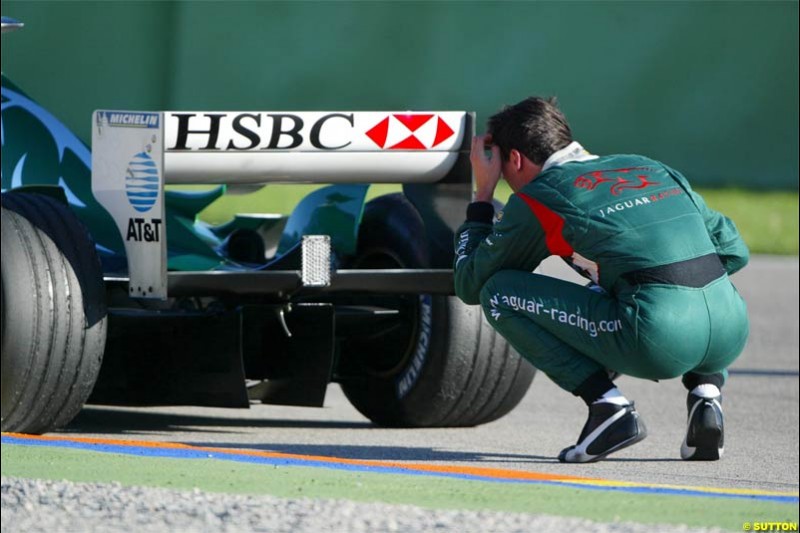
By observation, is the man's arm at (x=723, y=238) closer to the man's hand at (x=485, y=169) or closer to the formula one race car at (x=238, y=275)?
the man's hand at (x=485, y=169)

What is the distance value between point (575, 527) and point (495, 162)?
6.06 ft

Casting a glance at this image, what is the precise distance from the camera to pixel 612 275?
4.59 m

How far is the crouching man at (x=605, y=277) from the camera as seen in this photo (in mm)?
4504

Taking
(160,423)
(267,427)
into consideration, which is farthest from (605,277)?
(160,423)

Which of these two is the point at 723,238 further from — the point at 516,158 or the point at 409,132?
the point at 409,132

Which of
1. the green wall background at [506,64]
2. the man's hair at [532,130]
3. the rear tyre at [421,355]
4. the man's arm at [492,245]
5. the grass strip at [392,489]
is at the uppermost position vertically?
the green wall background at [506,64]

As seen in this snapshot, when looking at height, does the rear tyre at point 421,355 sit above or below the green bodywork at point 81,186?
below

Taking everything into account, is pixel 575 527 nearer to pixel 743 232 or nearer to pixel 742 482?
pixel 742 482

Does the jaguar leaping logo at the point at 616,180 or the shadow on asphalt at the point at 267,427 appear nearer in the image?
the jaguar leaping logo at the point at 616,180

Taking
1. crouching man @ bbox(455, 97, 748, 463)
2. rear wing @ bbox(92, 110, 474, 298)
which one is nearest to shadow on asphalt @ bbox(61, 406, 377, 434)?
rear wing @ bbox(92, 110, 474, 298)

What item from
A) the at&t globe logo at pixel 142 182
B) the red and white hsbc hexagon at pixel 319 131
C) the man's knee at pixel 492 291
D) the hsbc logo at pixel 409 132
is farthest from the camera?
the hsbc logo at pixel 409 132

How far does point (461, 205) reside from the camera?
5.63m

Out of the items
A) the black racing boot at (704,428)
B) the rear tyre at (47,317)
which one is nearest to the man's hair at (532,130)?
the black racing boot at (704,428)

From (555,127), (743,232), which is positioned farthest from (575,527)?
(743,232)
